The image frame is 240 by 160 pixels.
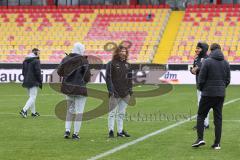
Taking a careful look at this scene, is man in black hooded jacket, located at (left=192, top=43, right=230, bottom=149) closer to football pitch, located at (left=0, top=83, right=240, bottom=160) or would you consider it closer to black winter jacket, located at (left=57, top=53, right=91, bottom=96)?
football pitch, located at (left=0, top=83, right=240, bottom=160)

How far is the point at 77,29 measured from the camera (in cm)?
4891

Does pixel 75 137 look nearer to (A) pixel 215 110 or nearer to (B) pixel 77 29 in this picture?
(A) pixel 215 110

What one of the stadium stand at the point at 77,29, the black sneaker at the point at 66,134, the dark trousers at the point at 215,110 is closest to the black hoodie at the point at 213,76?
the dark trousers at the point at 215,110

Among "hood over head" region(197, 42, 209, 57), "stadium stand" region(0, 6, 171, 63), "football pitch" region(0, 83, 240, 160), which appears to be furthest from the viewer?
"stadium stand" region(0, 6, 171, 63)

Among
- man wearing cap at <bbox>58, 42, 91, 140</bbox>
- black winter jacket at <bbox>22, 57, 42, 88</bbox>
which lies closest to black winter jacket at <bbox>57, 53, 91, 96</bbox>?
man wearing cap at <bbox>58, 42, 91, 140</bbox>

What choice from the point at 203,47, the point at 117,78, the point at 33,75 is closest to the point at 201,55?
the point at 203,47

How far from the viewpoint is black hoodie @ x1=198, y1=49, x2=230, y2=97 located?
11852mm

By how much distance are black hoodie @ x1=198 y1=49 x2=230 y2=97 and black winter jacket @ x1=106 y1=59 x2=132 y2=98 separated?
2096 millimetres

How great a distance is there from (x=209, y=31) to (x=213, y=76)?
113 ft

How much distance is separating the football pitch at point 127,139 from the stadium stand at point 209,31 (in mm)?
20778

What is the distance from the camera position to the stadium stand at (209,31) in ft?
140

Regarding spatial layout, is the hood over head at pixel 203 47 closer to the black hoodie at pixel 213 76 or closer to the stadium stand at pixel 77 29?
the black hoodie at pixel 213 76

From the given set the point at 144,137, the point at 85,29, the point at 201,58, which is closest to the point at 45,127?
the point at 144,137

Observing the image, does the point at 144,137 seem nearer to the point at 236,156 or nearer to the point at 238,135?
the point at 238,135
